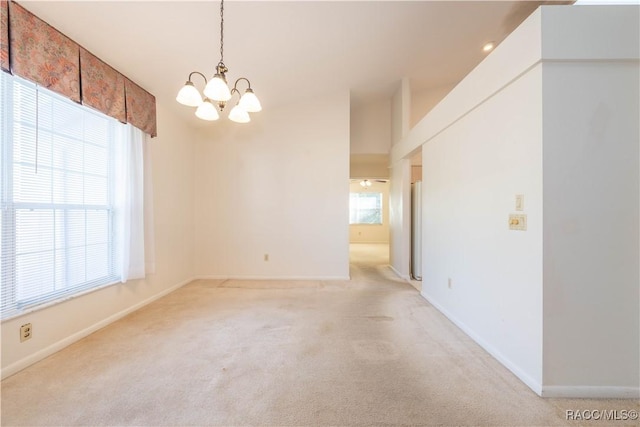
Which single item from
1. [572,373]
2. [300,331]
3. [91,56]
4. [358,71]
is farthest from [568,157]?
[91,56]

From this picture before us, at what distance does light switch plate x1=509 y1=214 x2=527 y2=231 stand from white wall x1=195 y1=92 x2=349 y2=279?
2706mm

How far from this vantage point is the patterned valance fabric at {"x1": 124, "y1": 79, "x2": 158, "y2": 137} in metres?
2.79

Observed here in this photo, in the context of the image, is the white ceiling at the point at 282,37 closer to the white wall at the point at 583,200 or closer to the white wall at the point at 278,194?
the white wall at the point at 278,194

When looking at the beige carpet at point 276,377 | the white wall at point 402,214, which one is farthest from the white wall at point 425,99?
the beige carpet at point 276,377

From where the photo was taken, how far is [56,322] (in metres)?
2.10

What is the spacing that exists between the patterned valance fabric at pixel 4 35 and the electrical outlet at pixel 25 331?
1.82 meters

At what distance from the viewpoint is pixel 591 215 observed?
5.22ft

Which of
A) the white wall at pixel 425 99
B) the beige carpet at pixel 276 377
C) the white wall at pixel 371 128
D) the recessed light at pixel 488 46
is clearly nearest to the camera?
the beige carpet at pixel 276 377

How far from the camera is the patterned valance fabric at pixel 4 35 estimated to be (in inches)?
65.7

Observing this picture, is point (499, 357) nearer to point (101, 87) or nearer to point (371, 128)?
point (101, 87)

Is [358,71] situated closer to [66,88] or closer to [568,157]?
[568,157]

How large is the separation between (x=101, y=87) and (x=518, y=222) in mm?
3790

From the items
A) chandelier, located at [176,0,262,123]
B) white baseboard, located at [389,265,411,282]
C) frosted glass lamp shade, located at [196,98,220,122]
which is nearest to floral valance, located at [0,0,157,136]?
chandelier, located at [176,0,262,123]

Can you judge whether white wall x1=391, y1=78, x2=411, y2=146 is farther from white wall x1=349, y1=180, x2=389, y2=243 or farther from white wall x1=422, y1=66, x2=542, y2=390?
white wall x1=349, y1=180, x2=389, y2=243
